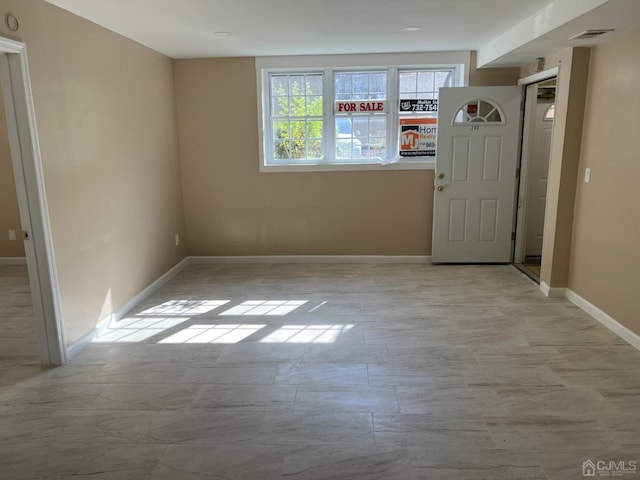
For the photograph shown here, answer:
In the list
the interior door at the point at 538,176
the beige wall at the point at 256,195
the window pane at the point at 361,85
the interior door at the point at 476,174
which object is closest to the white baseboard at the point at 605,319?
the interior door at the point at 476,174

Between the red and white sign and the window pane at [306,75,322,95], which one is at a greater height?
the window pane at [306,75,322,95]

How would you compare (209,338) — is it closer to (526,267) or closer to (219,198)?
(219,198)

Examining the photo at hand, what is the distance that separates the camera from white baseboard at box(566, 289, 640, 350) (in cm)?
326

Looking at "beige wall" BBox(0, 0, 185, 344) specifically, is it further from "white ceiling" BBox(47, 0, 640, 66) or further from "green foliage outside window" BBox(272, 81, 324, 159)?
"green foliage outside window" BBox(272, 81, 324, 159)

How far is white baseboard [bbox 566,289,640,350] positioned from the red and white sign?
2870 millimetres

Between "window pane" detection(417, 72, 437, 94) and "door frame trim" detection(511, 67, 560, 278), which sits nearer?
"door frame trim" detection(511, 67, 560, 278)

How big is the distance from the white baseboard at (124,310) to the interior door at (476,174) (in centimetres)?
312

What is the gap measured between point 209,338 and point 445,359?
70.6 inches

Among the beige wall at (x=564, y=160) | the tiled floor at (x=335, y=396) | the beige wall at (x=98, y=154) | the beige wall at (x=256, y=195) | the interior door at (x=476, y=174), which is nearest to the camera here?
the tiled floor at (x=335, y=396)

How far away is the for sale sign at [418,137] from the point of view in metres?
5.36

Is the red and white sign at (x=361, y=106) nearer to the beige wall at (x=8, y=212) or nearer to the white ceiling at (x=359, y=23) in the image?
the white ceiling at (x=359, y=23)

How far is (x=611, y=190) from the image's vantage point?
11.7ft

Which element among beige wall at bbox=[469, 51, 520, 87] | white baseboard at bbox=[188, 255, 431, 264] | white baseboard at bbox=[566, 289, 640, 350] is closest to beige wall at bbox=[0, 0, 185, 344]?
white baseboard at bbox=[188, 255, 431, 264]

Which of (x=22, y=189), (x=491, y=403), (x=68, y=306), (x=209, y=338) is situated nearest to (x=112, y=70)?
(x=22, y=189)
